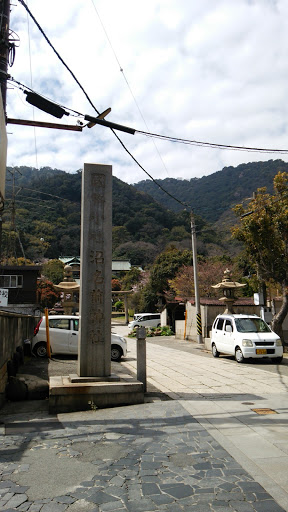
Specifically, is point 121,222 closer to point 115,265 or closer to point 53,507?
point 115,265

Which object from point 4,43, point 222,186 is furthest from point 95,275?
point 222,186

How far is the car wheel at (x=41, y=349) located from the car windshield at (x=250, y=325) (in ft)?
22.2

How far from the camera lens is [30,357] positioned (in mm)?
12797

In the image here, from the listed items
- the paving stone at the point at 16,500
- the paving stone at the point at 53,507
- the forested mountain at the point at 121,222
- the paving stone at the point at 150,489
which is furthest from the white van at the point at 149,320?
the paving stone at the point at 53,507

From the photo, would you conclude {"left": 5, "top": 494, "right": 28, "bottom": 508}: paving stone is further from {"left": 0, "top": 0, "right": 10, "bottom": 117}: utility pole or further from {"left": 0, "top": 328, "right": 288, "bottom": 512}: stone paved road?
{"left": 0, "top": 0, "right": 10, "bottom": 117}: utility pole

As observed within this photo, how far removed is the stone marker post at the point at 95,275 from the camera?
299 inches

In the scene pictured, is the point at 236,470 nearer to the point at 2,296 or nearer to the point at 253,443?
the point at 253,443

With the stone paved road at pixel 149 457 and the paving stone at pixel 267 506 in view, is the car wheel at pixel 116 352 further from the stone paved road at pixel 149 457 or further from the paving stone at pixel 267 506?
the paving stone at pixel 267 506

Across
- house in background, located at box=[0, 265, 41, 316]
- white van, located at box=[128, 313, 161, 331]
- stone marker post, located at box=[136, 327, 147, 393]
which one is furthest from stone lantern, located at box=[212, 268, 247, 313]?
white van, located at box=[128, 313, 161, 331]

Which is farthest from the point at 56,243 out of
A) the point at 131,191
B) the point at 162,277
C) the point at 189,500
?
the point at 189,500

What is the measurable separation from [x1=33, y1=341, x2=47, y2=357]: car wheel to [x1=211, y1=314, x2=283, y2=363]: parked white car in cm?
659

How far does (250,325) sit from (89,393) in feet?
29.4

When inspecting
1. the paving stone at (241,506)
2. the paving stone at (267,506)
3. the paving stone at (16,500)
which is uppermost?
the paving stone at (267,506)

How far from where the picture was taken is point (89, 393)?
22.3 feet
